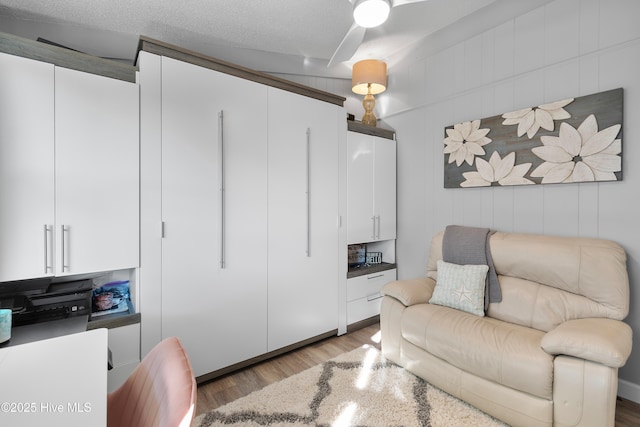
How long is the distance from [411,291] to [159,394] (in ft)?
6.45

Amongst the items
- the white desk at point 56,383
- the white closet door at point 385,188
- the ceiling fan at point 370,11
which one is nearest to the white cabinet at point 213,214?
the white desk at point 56,383

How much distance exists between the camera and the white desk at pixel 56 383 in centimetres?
79

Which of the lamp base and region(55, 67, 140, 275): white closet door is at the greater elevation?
the lamp base

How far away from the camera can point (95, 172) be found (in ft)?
5.98

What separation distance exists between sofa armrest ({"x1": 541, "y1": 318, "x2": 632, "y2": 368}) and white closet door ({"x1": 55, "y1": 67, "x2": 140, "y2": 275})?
2.50 meters

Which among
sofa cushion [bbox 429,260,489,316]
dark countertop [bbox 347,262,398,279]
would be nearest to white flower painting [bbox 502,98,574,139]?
sofa cushion [bbox 429,260,489,316]

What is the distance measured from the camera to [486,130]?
2.73 metres

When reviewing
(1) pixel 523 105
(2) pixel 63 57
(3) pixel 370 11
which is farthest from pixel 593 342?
(2) pixel 63 57

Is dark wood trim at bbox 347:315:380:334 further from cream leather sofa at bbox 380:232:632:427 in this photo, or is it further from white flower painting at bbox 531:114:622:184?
white flower painting at bbox 531:114:622:184

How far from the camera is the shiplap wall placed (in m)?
2.04

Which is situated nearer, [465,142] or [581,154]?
[581,154]

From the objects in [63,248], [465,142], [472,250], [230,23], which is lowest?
[472,250]

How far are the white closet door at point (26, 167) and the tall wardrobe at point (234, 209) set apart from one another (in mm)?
466

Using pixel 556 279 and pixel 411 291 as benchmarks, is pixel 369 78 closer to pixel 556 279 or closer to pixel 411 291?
pixel 411 291
